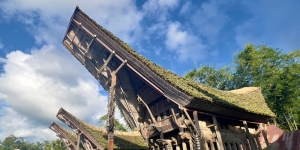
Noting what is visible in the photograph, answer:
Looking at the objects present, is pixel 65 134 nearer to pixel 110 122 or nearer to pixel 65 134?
pixel 65 134

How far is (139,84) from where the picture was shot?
38.9 ft

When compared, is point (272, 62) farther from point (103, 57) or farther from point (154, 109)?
point (103, 57)

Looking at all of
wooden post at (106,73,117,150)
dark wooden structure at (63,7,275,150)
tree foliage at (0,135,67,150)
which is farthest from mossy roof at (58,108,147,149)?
tree foliage at (0,135,67,150)

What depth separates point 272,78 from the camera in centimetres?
2700

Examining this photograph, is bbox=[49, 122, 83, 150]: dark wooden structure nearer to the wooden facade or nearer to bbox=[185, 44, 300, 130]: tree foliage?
the wooden facade

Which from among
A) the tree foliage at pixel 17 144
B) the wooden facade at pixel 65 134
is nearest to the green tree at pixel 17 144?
the tree foliage at pixel 17 144

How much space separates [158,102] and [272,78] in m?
22.5

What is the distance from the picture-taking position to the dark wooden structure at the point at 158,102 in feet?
29.2

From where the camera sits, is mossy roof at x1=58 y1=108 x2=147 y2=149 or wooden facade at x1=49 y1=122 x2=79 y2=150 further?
wooden facade at x1=49 y1=122 x2=79 y2=150

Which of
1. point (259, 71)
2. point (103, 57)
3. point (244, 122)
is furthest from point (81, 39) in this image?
point (259, 71)

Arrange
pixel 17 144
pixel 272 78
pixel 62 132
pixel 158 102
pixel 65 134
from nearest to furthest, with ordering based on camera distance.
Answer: pixel 158 102 < pixel 65 134 < pixel 62 132 < pixel 272 78 < pixel 17 144

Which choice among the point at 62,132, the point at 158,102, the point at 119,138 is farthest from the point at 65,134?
the point at 158,102

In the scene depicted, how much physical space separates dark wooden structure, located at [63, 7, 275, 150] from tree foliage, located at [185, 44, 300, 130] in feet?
53.4

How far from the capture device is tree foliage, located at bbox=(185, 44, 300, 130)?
85.6 ft
